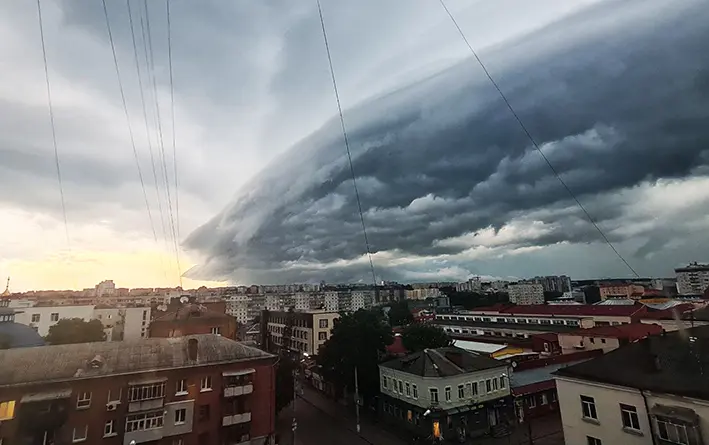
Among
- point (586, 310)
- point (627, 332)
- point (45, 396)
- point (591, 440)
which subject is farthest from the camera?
point (586, 310)

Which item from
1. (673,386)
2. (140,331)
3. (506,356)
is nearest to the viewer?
(673,386)

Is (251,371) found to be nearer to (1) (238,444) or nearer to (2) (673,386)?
(1) (238,444)

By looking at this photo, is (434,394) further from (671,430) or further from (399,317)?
(399,317)

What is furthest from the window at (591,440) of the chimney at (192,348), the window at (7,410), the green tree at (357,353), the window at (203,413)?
the window at (7,410)

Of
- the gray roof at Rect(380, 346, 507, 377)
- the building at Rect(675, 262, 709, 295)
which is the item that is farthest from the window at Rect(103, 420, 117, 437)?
the building at Rect(675, 262, 709, 295)

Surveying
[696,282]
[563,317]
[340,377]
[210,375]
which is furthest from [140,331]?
[696,282]

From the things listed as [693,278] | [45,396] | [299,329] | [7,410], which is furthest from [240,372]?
[693,278]

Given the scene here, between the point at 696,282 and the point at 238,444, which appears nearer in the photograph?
the point at 238,444
